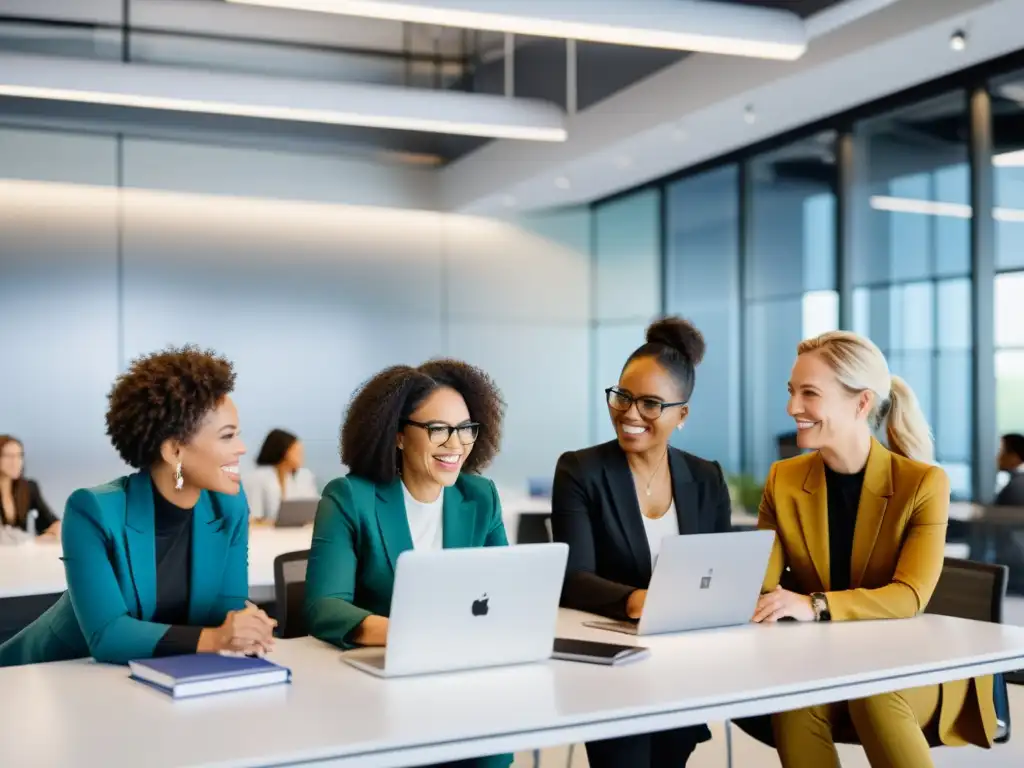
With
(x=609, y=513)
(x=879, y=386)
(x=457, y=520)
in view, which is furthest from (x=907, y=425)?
(x=457, y=520)

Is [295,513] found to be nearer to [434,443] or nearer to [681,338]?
[681,338]

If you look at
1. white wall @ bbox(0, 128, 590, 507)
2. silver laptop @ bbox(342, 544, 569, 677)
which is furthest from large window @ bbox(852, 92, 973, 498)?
silver laptop @ bbox(342, 544, 569, 677)

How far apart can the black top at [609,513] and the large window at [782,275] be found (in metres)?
4.44

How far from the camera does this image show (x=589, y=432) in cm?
1065

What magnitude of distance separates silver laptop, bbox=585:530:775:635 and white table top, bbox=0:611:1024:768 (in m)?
0.06

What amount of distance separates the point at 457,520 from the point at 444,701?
0.84 meters

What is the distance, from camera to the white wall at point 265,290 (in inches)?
336

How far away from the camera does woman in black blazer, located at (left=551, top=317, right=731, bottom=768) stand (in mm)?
3297

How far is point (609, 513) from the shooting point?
3.31m

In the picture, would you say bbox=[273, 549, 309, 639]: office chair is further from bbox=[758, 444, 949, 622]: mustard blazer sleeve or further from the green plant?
the green plant

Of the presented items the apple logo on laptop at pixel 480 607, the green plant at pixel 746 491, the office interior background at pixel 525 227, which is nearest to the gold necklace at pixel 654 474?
the apple logo on laptop at pixel 480 607

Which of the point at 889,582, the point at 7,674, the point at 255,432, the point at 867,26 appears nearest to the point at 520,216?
the point at 255,432

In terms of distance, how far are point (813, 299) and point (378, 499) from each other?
5497 mm

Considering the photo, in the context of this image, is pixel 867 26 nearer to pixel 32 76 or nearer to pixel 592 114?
pixel 592 114
